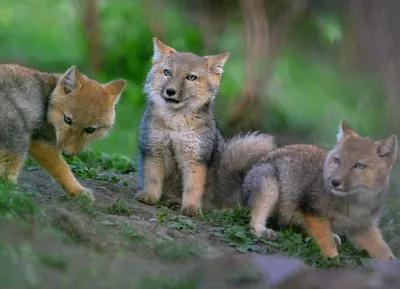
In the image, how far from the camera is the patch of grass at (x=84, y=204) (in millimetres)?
7375

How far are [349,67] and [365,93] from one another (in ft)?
5.83

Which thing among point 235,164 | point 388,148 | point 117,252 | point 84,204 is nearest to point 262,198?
point 235,164

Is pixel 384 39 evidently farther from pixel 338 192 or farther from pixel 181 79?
pixel 338 192

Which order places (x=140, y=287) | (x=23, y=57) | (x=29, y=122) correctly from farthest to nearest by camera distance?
1. (x=23, y=57)
2. (x=29, y=122)
3. (x=140, y=287)

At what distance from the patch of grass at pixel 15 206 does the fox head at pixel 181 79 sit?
261 cm

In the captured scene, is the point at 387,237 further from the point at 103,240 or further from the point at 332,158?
the point at 103,240

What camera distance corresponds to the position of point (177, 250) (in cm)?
652

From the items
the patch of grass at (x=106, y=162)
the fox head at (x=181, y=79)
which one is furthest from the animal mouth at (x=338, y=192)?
the patch of grass at (x=106, y=162)

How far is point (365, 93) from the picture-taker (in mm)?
17984

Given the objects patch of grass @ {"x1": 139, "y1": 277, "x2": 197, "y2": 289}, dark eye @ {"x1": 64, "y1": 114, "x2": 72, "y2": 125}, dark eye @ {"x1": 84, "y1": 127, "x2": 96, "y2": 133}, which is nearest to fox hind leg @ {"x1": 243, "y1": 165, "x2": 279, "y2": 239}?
dark eye @ {"x1": 84, "y1": 127, "x2": 96, "y2": 133}

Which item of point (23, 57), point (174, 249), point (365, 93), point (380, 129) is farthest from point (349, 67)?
point (174, 249)

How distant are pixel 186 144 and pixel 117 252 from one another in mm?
2856

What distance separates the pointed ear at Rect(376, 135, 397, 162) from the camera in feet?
25.7

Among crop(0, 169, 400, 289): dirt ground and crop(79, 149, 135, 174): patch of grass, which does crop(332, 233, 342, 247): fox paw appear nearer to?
crop(0, 169, 400, 289): dirt ground
